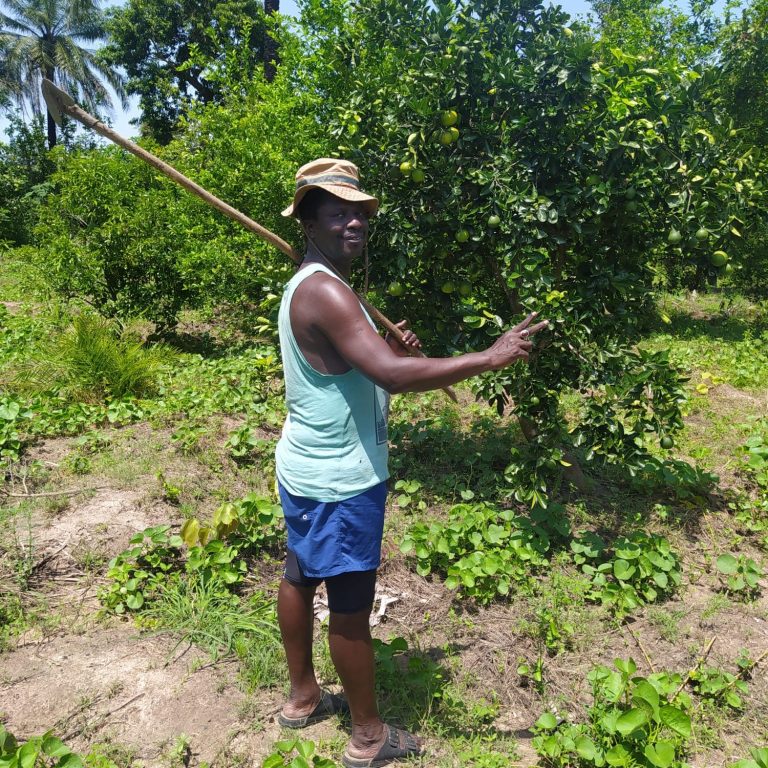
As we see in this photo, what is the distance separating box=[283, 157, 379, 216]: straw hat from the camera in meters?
2.24

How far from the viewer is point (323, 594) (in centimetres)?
356

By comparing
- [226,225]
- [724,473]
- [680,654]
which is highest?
[226,225]

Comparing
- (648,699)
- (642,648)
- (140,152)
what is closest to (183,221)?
(140,152)

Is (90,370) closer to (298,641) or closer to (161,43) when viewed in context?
(298,641)

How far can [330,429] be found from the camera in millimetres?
2266

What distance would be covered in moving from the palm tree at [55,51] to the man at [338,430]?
32.4 meters

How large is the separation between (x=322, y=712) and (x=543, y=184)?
3021 mm

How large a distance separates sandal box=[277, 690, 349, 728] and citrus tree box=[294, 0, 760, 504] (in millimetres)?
1624

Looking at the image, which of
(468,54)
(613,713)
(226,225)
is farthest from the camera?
(226,225)

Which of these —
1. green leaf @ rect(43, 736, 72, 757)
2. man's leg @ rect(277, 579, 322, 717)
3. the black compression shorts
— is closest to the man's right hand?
the black compression shorts

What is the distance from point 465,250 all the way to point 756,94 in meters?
8.00

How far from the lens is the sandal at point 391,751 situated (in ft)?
7.82

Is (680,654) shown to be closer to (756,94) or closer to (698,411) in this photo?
(698,411)

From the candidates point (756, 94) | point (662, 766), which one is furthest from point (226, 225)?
point (756, 94)
